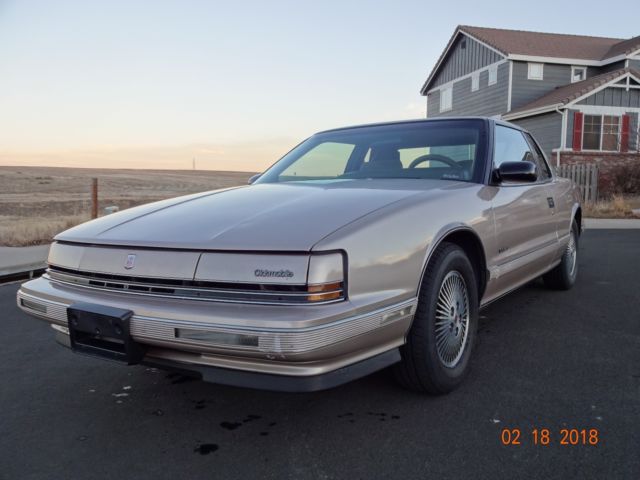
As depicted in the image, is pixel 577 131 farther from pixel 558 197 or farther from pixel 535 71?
pixel 558 197

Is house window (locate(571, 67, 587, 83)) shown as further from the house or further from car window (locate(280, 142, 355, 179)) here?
car window (locate(280, 142, 355, 179))

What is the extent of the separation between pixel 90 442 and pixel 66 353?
1.45m

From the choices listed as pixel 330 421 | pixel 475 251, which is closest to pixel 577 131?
pixel 475 251

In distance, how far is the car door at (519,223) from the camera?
11.3 ft

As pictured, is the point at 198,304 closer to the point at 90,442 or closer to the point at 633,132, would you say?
the point at 90,442

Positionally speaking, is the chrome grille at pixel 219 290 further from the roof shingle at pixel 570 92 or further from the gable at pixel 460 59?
the gable at pixel 460 59

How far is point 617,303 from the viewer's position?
4.82 metres

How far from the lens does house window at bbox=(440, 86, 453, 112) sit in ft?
89.6

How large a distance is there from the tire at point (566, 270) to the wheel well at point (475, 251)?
2213mm

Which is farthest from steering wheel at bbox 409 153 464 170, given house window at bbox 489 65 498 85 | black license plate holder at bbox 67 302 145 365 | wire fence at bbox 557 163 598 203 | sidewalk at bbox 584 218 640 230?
house window at bbox 489 65 498 85

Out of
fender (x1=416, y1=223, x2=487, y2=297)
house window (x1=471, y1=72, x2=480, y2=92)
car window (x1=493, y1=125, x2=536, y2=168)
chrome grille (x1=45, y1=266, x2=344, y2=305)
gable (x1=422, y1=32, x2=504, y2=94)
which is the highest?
gable (x1=422, y1=32, x2=504, y2=94)
